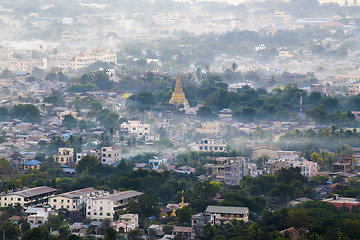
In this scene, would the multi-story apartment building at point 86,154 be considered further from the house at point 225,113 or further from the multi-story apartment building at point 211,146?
the house at point 225,113

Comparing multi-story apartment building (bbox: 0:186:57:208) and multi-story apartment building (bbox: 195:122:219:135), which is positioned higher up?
multi-story apartment building (bbox: 195:122:219:135)

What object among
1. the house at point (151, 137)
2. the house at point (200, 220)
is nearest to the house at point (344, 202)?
the house at point (200, 220)

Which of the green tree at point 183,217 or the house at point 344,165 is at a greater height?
the house at point 344,165

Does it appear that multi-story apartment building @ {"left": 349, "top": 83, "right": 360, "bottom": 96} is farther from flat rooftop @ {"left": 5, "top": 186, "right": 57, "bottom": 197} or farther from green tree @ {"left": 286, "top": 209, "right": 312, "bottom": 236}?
green tree @ {"left": 286, "top": 209, "right": 312, "bottom": 236}

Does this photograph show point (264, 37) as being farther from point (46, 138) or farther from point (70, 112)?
point (46, 138)

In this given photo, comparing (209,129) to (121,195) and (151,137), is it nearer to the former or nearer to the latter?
(151,137)

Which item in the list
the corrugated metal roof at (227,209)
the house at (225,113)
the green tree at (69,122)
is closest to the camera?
the corrugated metal roof at (227,209)

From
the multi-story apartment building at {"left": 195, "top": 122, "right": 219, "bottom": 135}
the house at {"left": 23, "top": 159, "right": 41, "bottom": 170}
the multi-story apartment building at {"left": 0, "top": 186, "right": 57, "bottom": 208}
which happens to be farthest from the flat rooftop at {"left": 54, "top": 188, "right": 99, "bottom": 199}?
the multi-story apartment building at {"left": 195, "top": 122, "right": 219, "bottom": 135}
